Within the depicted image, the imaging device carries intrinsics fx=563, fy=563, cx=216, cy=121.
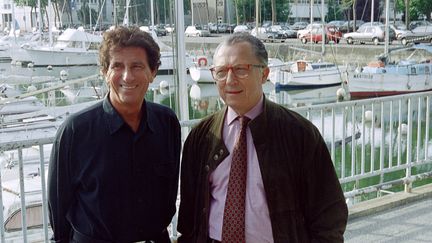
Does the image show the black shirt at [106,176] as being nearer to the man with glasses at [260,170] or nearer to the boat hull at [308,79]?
the man with glasses at [260,170]

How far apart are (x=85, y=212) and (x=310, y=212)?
0.80 meters

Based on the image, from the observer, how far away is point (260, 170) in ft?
6.49

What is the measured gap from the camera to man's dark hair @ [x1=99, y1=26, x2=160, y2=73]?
1.93m

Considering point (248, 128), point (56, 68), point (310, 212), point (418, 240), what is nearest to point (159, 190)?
point (248, 128)

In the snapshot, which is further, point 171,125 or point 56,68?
point 56,68

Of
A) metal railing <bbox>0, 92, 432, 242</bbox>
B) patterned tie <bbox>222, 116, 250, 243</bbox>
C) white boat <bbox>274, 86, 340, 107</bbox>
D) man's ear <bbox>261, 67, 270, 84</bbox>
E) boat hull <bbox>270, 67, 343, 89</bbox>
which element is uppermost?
man's ear <bbox>261, 67, 270, 84</bbox>

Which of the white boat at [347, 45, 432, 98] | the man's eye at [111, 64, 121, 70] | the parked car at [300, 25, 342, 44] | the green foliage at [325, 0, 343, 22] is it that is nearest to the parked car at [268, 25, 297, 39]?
the parked car at [300, 25, 342, 44]

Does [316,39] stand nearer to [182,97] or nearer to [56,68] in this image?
[56,68]

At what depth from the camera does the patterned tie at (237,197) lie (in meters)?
1.99

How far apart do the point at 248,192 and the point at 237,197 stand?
0.14 feet

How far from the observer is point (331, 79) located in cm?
2606

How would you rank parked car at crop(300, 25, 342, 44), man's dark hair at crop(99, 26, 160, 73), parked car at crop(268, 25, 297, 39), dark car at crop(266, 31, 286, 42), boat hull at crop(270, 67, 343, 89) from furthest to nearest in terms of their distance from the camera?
parked car at crop(268, 25, 297, 39) < dark car at crop(266, 31, 286, 42) < parked car at crop(300, 25, 342, 44) < boat hull at crop(270, 67, 343, 89) < man's dark hair at crop(99, 26, 160, 73)

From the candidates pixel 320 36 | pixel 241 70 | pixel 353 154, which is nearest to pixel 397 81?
pixel 320 36

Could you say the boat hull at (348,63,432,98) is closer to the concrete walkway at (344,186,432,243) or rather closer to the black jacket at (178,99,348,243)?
the concrete walkway at (344,186,432,243)
